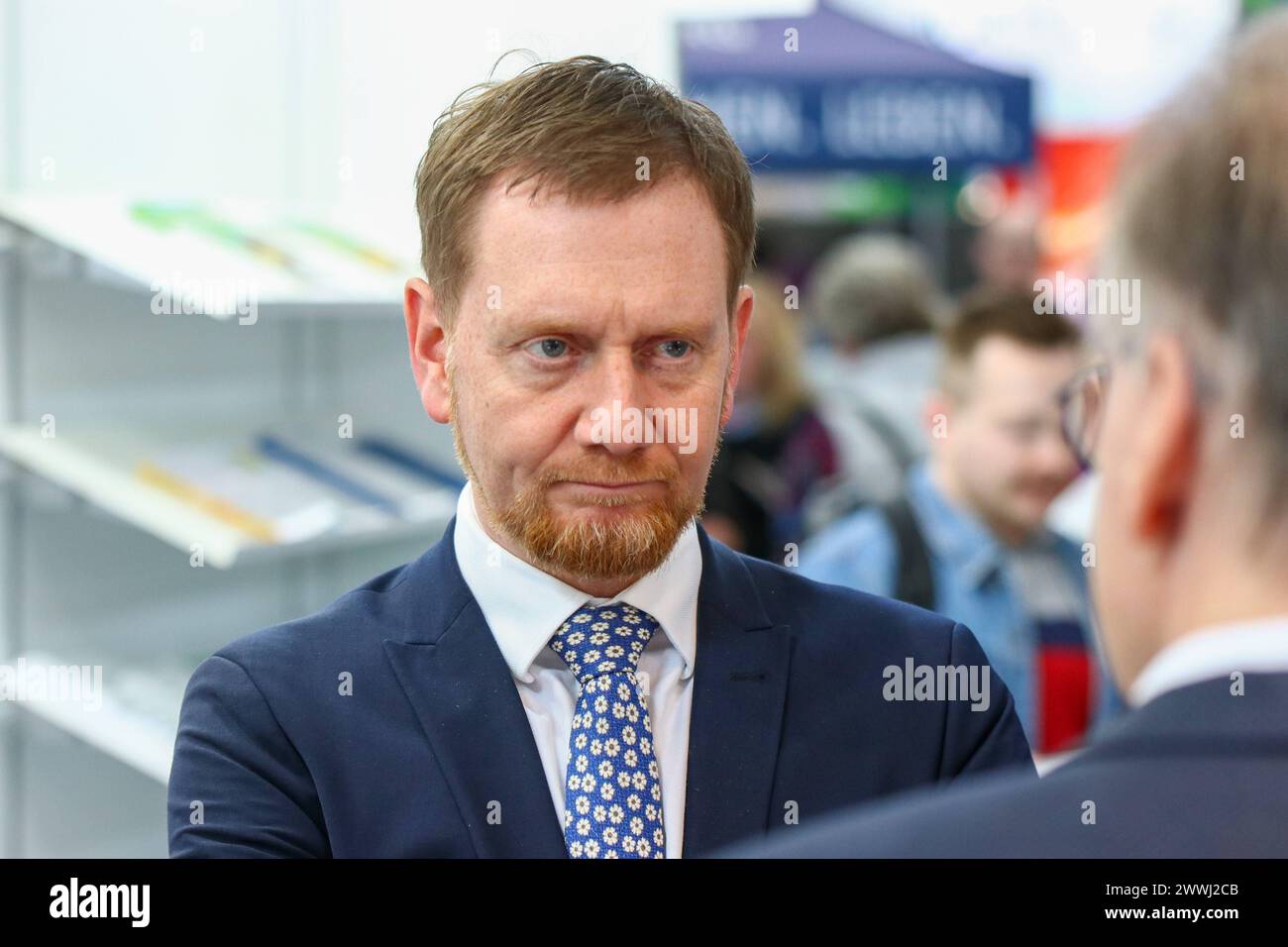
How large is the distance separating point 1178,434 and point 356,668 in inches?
31.6

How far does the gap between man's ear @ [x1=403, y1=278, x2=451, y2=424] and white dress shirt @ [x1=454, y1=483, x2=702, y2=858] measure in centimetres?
12

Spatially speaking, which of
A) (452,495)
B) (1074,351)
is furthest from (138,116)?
(1074,351)

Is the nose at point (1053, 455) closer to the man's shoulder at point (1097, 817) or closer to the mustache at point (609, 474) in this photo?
the mustache at point (609, 474)

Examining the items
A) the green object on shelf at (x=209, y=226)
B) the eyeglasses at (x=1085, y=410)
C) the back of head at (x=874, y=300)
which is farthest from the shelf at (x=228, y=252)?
the eyeglasses at (x=1085, y=410)

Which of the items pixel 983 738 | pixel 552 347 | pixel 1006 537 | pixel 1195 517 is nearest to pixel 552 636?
pixel 552 347

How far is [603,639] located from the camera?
4.20 feet

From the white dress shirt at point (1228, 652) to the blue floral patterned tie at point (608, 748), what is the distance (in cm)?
56

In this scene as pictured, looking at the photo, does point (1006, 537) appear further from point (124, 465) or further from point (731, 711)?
point (124, 465)

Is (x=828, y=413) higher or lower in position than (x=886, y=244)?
lower

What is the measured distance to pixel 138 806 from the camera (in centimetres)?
278

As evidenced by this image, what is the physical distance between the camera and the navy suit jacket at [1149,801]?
71 cm

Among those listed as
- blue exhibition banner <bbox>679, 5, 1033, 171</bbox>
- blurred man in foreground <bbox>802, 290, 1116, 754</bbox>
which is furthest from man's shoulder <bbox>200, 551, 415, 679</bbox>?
blue exhibition banner <bbox>679, 5, 1033, 171</bbox>

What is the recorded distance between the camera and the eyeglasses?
806 mm
